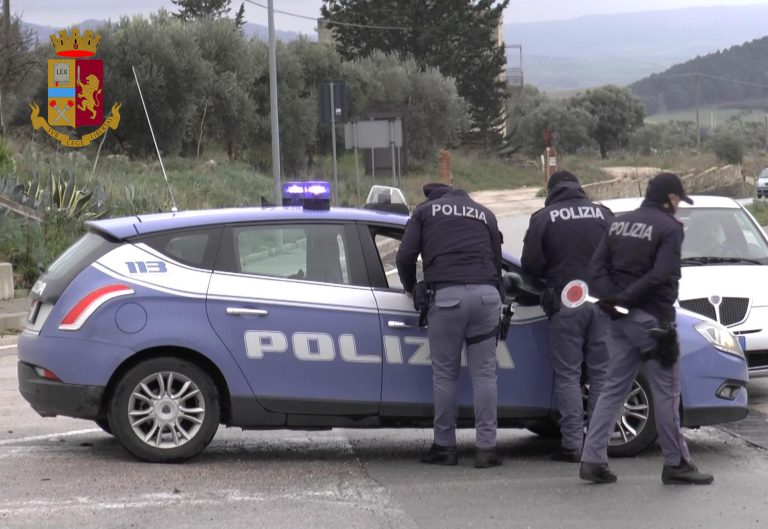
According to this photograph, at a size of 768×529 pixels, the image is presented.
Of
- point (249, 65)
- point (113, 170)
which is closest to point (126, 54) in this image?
point (249, 65)

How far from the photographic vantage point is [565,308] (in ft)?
24.6

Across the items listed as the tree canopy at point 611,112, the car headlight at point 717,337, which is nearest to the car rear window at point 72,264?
the car headlight at point 717,337

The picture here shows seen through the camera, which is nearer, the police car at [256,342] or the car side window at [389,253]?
the police car at [256,342]

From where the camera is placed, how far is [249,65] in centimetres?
4459

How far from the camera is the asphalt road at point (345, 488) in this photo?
631 centimetres

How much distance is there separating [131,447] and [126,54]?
33.9 m

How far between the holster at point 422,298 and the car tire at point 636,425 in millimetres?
1415

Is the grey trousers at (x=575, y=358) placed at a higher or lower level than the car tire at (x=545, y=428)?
higher

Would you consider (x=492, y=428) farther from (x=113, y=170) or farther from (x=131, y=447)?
(x=113, y=170)

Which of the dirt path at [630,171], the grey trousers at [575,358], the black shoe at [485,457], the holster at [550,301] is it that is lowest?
the dirt path at [630,171]

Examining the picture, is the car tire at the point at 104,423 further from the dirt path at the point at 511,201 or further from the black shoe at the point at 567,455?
the dirt path at the point at 511,201

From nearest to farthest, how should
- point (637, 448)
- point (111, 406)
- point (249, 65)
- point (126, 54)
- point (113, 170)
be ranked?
point (111, 406) → point (637, 448) → point (113, 170) → point (126, 54) → point (249, 65)

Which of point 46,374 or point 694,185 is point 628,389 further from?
point 694,185

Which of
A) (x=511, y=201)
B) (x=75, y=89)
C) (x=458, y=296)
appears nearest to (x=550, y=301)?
(x=458, y=296)
